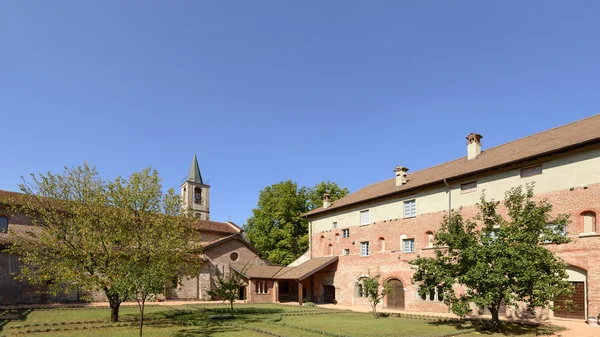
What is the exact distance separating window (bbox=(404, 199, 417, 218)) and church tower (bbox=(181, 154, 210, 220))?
4389 centimetres

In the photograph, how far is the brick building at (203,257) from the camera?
3170cm

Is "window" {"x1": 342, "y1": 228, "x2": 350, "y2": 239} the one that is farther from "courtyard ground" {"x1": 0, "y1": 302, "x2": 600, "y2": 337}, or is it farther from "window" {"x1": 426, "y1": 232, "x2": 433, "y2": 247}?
"courtyard ground" {"x1": 0, "y1": 302, "x2": 600, "y2": 337}

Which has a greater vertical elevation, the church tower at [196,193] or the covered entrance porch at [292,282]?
the church tower at [196,193]

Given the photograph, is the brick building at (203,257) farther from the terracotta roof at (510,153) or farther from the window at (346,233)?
the terracotta roof at (510,153)

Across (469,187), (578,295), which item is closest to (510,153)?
(469,187)

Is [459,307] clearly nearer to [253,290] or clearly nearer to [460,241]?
[460,241]

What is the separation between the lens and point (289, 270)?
3972cm

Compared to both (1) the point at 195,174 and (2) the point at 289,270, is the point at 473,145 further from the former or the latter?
(1) the point at 195,174

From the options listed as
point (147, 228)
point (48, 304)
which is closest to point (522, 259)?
point (147, 228)

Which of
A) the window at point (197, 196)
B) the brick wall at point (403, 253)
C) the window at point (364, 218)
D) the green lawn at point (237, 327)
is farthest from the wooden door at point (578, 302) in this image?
the window at point (197, 196)

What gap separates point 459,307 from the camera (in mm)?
17781

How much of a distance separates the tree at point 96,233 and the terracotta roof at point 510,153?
18.2 meters

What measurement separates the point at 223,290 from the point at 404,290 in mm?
13515

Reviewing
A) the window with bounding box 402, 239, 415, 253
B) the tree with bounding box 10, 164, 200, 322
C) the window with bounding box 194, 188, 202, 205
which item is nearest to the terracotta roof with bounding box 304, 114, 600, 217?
the window with bounding box 402, 239, 415, 253
